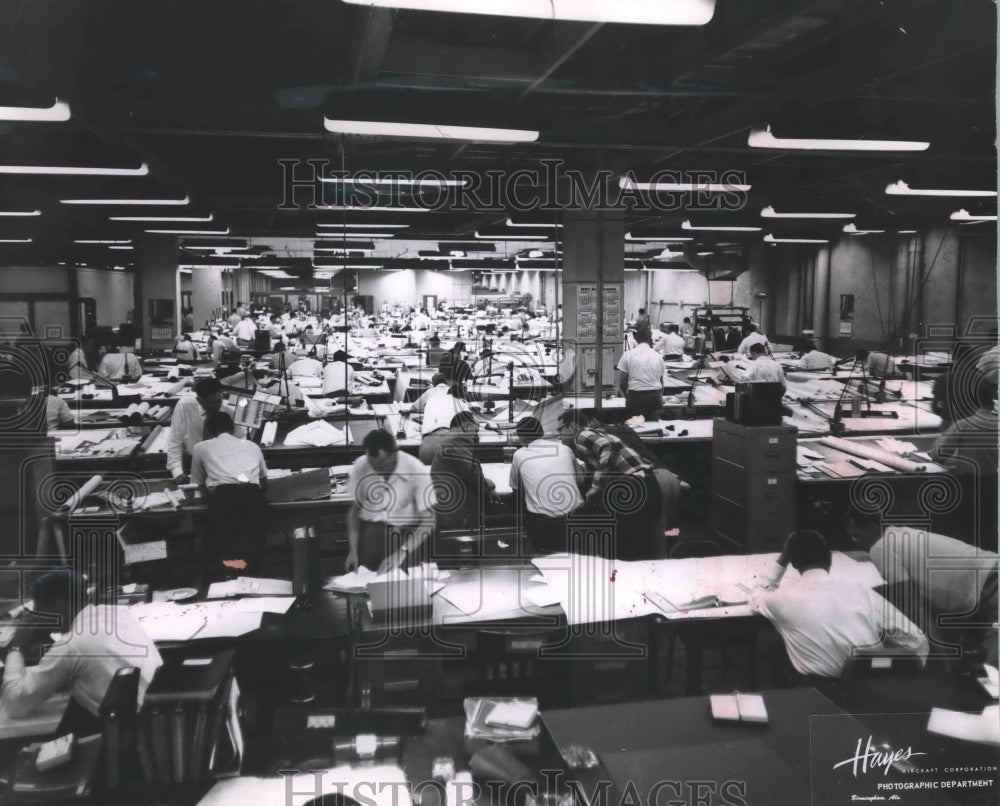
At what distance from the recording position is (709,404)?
24.9ft

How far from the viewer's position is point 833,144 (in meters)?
5.44

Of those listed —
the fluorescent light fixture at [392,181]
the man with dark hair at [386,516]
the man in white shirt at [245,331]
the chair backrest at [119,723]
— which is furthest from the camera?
the fluorescent light fixture at [392,181]

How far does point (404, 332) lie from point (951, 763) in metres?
6.11

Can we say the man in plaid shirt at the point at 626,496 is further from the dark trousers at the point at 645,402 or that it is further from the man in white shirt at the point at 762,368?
the dark trousers at the point at 645,402

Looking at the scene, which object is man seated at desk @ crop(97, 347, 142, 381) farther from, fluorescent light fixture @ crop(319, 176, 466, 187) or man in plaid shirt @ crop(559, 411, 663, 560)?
man in plaid shirt @ crop(559, 411, 663, 560)

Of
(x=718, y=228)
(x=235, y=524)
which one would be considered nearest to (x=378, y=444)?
(x=235, y=524)

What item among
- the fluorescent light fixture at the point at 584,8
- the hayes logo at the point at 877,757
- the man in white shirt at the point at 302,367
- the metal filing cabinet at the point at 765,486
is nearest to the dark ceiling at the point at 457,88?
the man in white shirt at the point at 302,367

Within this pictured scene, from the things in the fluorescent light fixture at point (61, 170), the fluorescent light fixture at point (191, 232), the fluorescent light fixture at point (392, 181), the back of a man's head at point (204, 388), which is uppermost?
the fluorescent light fixture at point (392, 181)

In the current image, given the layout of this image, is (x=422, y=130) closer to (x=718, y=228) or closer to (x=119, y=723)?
(x=119, y=723)

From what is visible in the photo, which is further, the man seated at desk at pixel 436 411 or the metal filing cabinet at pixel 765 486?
the man seated at desk at pixel 436 411

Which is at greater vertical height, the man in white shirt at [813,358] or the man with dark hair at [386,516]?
the man in white shirt at [813,358]

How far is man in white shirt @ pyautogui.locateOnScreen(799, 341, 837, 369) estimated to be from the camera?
19.5 ft

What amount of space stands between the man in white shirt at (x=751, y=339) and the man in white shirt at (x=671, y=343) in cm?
94

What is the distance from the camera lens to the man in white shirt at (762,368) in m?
6.10
